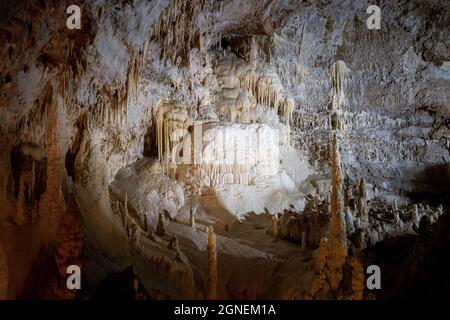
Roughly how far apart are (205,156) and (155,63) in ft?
11.2

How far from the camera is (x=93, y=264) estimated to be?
7.17 metres

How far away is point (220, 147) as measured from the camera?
14336 millimetres

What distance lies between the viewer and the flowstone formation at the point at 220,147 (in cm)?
700

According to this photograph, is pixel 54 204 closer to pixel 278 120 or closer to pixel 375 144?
pixel 278 120

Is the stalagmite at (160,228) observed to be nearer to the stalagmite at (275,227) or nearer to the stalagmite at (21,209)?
the stalagmite at (275,227)

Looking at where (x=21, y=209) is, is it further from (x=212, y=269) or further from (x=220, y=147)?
(x=220, y=147)

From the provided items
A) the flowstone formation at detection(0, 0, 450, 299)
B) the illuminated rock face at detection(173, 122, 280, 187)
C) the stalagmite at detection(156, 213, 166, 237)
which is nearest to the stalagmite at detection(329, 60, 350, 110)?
the flowstone formation at detection(0, 0, 450, 299)

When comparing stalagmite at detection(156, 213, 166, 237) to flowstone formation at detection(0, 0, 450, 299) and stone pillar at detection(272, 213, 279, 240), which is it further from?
stone pillar at detection(272, 213, 279, 240)

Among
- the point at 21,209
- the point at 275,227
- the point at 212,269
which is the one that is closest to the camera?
the point at 21,209

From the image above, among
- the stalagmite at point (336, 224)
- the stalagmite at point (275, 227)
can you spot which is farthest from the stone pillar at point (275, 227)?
the stalagmite at point (336, 224)

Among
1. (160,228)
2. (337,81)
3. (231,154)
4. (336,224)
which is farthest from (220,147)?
(337,81)

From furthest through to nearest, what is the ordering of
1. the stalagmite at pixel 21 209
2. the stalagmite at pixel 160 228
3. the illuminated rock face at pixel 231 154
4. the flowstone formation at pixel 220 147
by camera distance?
the illuminated rock face at pixel 231 154 < the stalagmite at pixel 160 228 < the stalagmite at pixel 21 209 < the flowstone formation at pixel 220 147
